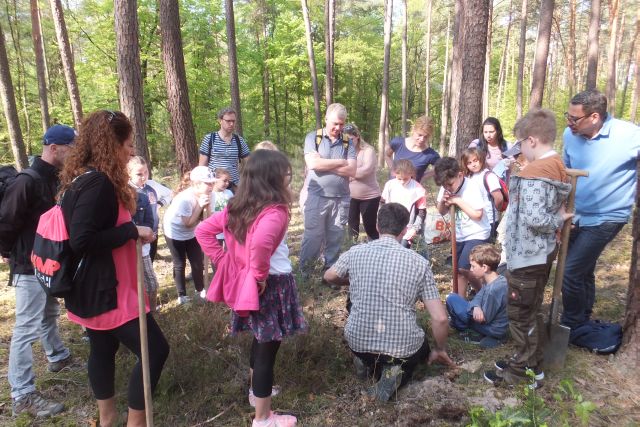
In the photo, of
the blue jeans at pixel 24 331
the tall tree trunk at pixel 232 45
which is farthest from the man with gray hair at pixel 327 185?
the tall tree trunk at pixel 232 45

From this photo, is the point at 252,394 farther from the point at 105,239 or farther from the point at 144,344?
the point at 105,239

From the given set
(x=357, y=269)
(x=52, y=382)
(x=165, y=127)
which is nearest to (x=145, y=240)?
(x=357, y=269)

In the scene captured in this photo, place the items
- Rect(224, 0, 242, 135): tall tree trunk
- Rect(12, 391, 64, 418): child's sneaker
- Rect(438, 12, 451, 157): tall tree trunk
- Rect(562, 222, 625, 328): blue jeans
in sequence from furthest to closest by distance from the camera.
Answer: Rect(438, 12, 451, 157): tall tree trunk
Rect(224, 0, 242, 135): tall tree trunk
Rect(562, 222, 625, 328): blue jeans
Rect(12, 391, 64, 418): child's sneaker

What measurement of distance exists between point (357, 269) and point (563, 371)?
190 centimetres

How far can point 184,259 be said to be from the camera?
4852 millimetres

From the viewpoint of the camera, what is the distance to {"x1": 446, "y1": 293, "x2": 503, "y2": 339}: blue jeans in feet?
12.6

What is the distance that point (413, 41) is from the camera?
2984 cm

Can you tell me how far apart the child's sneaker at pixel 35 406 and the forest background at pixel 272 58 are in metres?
5.83

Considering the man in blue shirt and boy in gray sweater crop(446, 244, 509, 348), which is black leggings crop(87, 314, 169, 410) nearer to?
boy in gray sweater crop(446, 244, 509, 348)

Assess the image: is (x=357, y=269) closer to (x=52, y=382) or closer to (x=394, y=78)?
(x=52, y=382)

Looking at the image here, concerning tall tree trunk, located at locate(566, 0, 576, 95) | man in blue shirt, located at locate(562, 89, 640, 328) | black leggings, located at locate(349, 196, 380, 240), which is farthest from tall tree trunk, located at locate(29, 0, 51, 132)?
tall tree trunk, located at locate(566, 0, 576, 95)

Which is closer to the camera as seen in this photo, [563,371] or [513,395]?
[513,395]

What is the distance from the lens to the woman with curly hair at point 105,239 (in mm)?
2189

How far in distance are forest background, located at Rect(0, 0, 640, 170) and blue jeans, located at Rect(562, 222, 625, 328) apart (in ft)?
22.9
